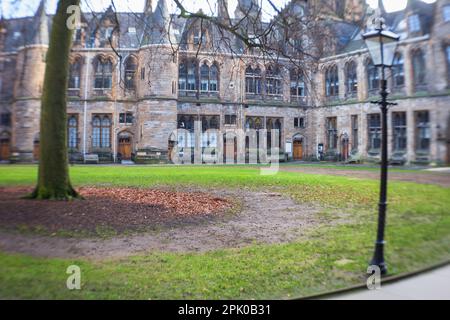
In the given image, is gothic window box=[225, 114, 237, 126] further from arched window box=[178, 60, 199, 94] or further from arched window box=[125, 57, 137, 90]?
arched window box=[125, 57, 137, 90]

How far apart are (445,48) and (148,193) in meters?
29.7

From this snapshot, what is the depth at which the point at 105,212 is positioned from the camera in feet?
32.1

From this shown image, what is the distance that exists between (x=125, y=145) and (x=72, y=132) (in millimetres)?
5479

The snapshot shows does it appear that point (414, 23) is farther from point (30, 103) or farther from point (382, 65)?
point (30, 103)

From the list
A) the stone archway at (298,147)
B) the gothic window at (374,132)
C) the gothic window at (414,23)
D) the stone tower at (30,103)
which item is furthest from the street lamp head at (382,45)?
the stone tower at (30,103)

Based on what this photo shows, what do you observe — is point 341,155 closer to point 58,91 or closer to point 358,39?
point 358,39

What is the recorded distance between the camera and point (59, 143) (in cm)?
1073

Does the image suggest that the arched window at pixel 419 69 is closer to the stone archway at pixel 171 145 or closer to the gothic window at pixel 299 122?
the gothic window at pixel 299 122

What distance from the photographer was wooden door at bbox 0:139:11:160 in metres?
39.1

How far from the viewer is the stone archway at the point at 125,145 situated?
39.5m

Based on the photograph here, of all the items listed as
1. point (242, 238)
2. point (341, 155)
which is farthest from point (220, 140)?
point (242, 238)

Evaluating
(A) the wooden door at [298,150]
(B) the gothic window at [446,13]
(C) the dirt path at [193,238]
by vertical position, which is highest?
(B) the gothic window at [446,13]
